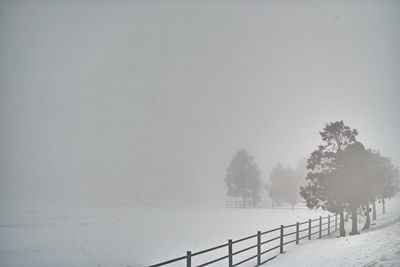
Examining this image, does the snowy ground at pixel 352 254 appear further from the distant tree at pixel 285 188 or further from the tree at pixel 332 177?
the distant tree at pixel 285 188

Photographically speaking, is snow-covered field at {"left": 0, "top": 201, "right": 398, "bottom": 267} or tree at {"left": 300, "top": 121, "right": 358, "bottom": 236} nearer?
snow-covered field at {"left": 0, "top": 201, "right": 398, "bottom": 267}

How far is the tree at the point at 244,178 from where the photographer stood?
75.8 meters

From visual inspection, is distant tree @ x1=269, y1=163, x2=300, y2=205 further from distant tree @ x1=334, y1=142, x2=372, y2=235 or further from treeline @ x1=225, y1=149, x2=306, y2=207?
distant tree @ x1=334, y1=142, x2=372, y2=235

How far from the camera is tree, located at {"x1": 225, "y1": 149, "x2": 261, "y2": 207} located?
7581 centimetres

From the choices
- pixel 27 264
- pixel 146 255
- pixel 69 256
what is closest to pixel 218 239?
pixel 146 255

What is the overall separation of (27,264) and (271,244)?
53.9ft

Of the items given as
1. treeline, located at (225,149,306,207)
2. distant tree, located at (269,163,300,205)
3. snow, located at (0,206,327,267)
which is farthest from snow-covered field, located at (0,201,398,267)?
distant tree, located at (269,163,300,205)

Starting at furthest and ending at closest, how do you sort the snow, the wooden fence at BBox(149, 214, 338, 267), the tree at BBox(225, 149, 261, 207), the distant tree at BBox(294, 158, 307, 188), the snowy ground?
the distant tree at BBox(294, 158, 307, 188) → the tree at BBox(225, 149, 261, 207) → the snow → the wooden fence at BBox(149, 214, 338, 267) → the snowy ground

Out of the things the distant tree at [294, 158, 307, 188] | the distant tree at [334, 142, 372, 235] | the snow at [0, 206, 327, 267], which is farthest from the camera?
the distant tree at [294, 158, 307, 188]

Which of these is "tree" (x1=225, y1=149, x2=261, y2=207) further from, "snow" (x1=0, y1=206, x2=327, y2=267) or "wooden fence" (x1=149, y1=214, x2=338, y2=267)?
"wooden fence" (x1=149, y1=214, x2=338, y2=267)

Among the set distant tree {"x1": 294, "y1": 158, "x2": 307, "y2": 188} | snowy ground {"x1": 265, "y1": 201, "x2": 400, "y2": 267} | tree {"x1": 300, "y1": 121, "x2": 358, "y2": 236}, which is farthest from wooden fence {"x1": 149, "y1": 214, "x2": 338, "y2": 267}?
distant tree {"x1": 294, "y1": 158, "x2": 307, "y2": 188}

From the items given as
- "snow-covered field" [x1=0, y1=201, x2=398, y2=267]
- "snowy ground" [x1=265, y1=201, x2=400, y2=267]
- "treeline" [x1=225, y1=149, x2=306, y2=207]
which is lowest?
"snow-covered field" [x1=0, y1=201, x2=398, y2=267]

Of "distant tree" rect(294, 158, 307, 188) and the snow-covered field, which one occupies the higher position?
"distant tree" rect(294, 158, 307, 188)

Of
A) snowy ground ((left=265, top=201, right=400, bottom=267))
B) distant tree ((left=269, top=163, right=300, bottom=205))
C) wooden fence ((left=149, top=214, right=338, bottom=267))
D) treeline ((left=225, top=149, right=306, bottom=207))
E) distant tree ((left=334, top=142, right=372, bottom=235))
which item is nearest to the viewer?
snowy ground ((left=265, top=201, right=400, bottom=267))
